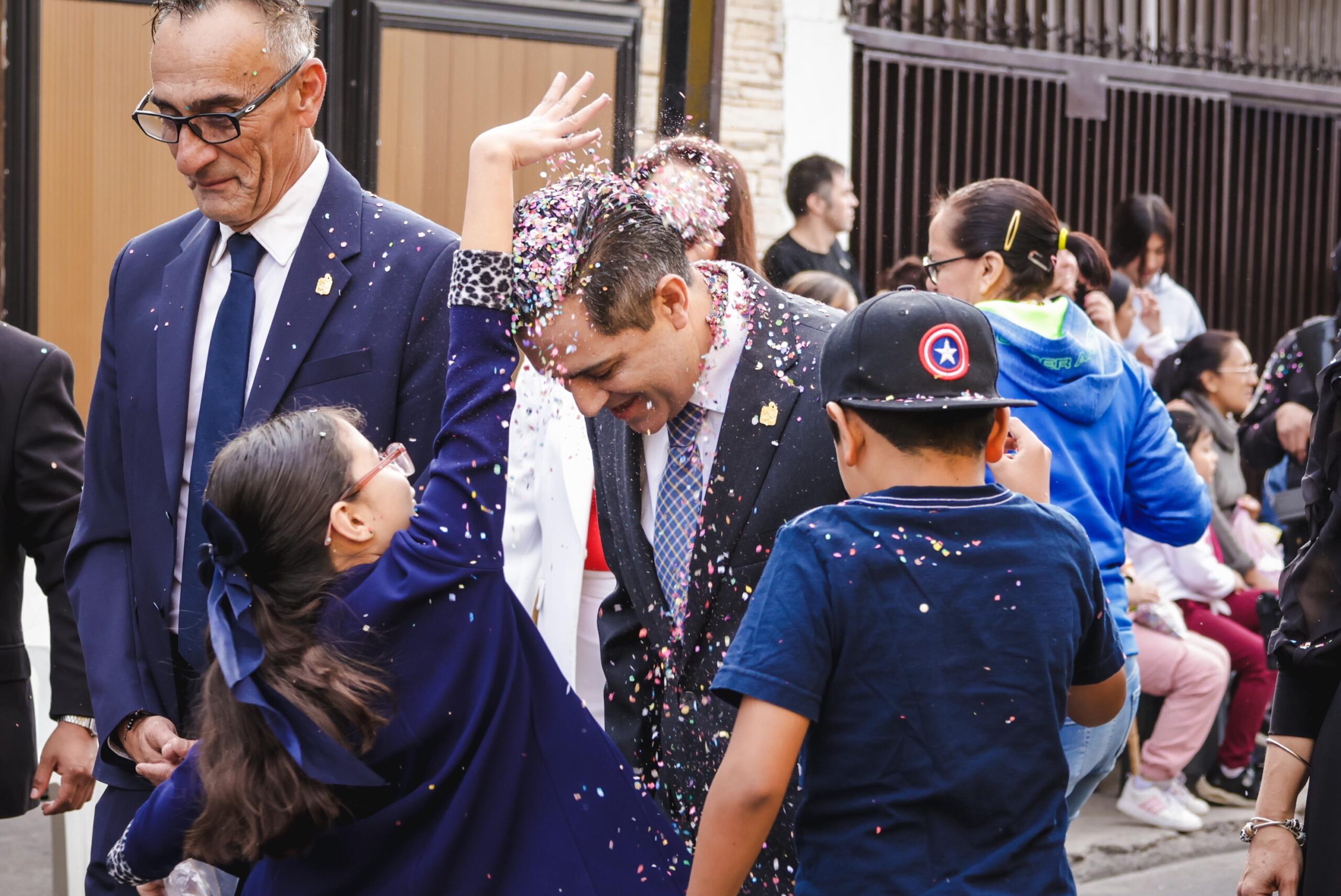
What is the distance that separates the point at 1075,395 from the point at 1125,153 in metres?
5.79

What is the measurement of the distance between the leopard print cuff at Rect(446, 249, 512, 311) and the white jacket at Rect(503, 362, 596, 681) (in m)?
1.52

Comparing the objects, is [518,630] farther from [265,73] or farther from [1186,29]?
[1186,29]

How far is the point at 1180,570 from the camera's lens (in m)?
6.14

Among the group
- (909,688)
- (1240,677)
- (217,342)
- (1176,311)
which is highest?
(217,342)

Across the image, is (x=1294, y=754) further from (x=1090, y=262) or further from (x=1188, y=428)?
(x=1188, y=428)

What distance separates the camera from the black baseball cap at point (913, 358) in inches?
74.7

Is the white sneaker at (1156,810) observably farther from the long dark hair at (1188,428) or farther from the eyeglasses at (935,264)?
the eyeglasses at (935,264)

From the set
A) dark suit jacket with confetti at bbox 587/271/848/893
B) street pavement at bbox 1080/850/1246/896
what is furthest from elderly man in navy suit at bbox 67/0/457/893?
street pavement at bbox 1080/850/1246/896

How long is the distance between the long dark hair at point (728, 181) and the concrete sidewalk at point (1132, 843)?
284 centimetres

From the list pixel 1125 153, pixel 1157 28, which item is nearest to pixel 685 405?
pixel 1125 153

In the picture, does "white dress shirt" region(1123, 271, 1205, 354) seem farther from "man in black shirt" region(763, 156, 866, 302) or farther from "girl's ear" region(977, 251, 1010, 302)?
"girl's ear" region(977, 251, 1010, 302)

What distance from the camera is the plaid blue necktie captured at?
246 centimetres

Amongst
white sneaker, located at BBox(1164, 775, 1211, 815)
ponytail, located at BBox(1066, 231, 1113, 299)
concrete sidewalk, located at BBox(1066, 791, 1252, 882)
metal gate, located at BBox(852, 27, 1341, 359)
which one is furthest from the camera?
metal gate, located at BBox(852, 27, 1341, 359)

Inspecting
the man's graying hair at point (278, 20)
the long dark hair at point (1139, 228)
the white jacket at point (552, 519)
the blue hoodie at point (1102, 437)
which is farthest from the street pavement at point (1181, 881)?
the man's graying hair at point (278, 20)
